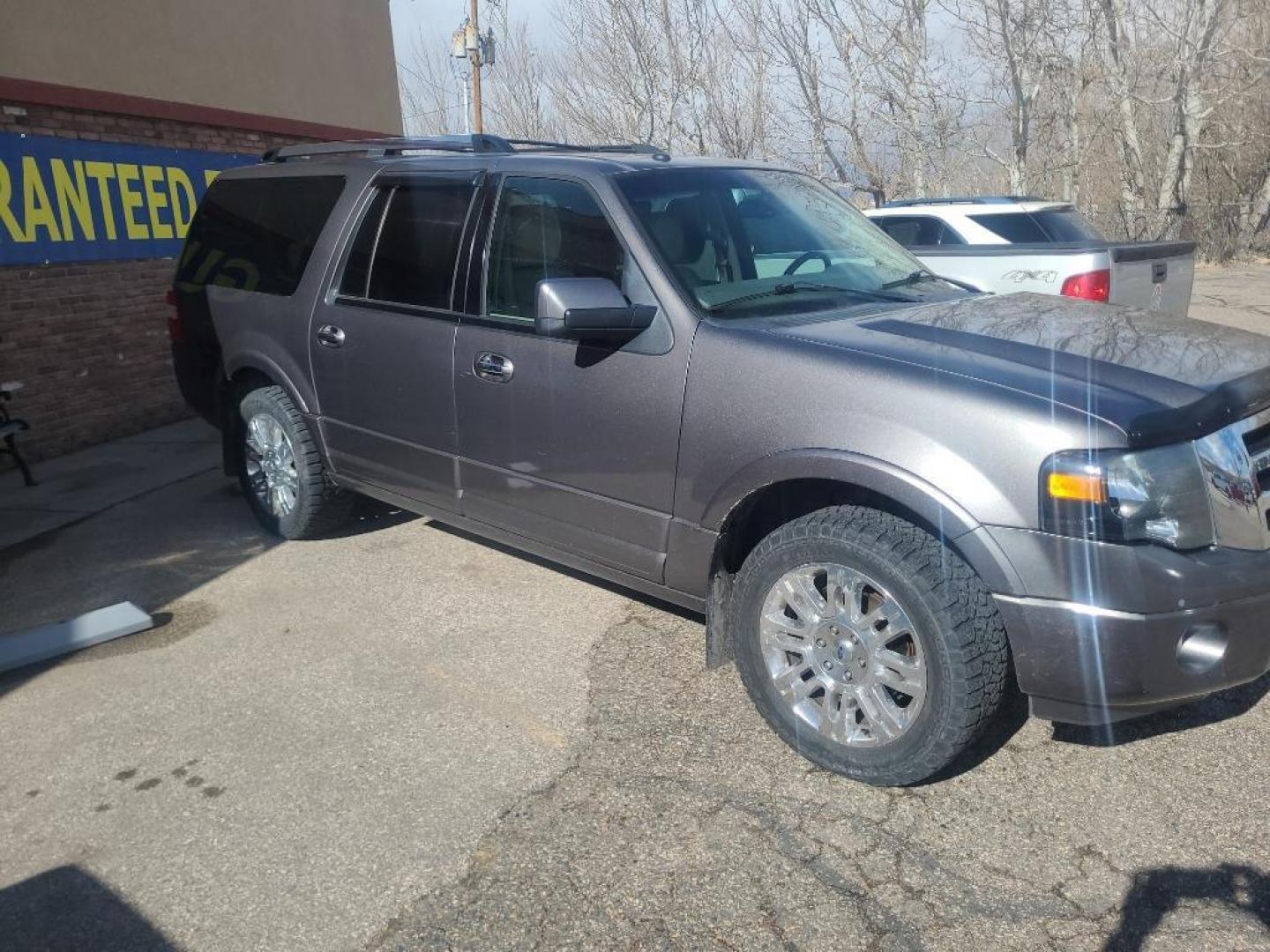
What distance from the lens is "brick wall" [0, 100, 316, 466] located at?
7.46 meters

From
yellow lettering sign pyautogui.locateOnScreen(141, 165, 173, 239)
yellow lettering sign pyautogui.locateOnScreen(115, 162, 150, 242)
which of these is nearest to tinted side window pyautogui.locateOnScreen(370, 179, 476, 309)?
yellow lettering sign pyautogui.locateOnScreen(115, 162, 150, 242)

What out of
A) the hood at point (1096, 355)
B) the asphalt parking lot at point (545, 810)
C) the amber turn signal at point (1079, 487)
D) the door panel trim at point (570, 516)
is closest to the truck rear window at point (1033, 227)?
the hood at point (1096, 355)

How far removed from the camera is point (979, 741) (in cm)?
334

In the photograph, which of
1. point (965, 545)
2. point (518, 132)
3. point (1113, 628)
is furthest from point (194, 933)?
point (518, 132)

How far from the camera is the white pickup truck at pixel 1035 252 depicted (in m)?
6.48

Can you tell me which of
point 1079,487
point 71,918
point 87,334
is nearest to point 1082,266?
point 1079,487

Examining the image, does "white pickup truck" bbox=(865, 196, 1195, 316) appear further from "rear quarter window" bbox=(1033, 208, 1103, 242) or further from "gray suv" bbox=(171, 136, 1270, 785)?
"gray suv" bbox=(171, 136, 1270, 785)

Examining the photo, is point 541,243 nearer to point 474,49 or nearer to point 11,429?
point 11,429

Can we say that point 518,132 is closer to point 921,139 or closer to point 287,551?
point 921,139

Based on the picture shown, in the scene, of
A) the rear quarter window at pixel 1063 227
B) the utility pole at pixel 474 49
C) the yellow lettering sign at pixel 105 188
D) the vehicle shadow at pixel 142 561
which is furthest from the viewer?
the utility pole at pixel 474 49

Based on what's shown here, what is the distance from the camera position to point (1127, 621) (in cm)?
261

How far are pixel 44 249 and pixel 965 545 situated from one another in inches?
295

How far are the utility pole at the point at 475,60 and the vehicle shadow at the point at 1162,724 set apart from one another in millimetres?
24814

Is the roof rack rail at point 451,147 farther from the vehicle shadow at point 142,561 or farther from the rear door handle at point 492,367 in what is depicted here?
the vehicle shadow at point 142,561
